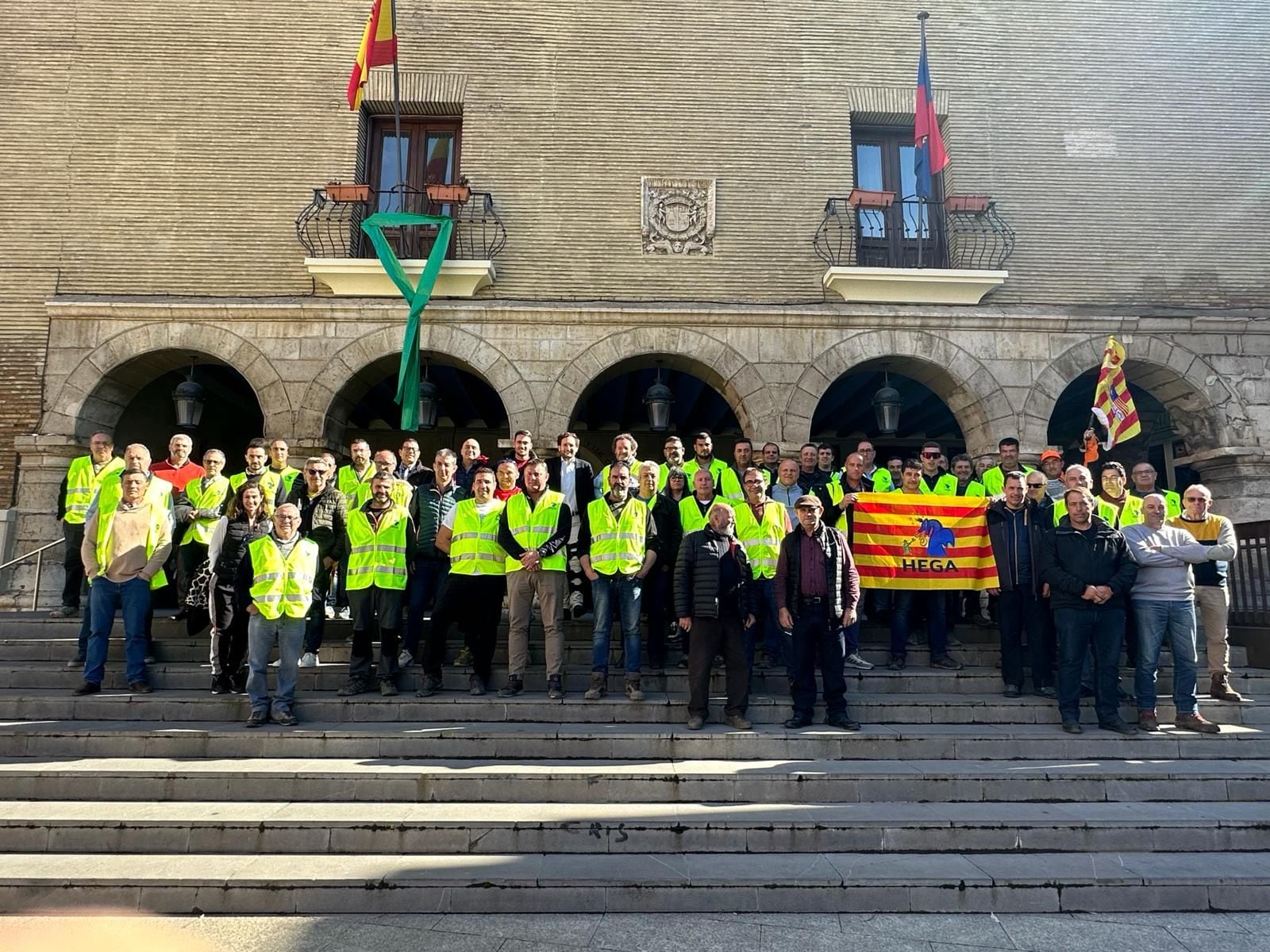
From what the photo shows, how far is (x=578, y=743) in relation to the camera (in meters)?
5.85

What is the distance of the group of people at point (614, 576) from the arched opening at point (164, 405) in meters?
3.19

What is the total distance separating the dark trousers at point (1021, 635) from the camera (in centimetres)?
689

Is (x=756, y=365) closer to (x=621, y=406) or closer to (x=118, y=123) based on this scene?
(x=621, y=406)

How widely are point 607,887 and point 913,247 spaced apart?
986 cm

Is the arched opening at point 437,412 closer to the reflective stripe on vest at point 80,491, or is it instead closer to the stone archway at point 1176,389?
the reflective stripe on vest at point 80,491

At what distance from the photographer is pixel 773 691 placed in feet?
22.9

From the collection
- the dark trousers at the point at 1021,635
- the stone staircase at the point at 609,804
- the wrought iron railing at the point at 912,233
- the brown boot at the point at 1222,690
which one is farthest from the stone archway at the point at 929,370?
the stone staircase at the point at 609,804

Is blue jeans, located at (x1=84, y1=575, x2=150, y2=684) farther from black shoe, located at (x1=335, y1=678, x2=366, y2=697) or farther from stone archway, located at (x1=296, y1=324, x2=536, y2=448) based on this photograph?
stone archway, located at (x1=296, y1=324, x2=536, y2=448)

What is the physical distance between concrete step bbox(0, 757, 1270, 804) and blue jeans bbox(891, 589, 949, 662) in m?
1.87

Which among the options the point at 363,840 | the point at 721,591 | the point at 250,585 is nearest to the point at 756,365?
the point at 721,591

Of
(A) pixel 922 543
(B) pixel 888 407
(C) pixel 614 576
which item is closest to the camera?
(C) pixel 614 576

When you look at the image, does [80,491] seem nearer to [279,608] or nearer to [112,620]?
[112,620]

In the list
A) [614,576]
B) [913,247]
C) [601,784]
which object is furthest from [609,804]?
[913,247]

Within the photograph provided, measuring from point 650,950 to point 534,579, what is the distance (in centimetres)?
350
